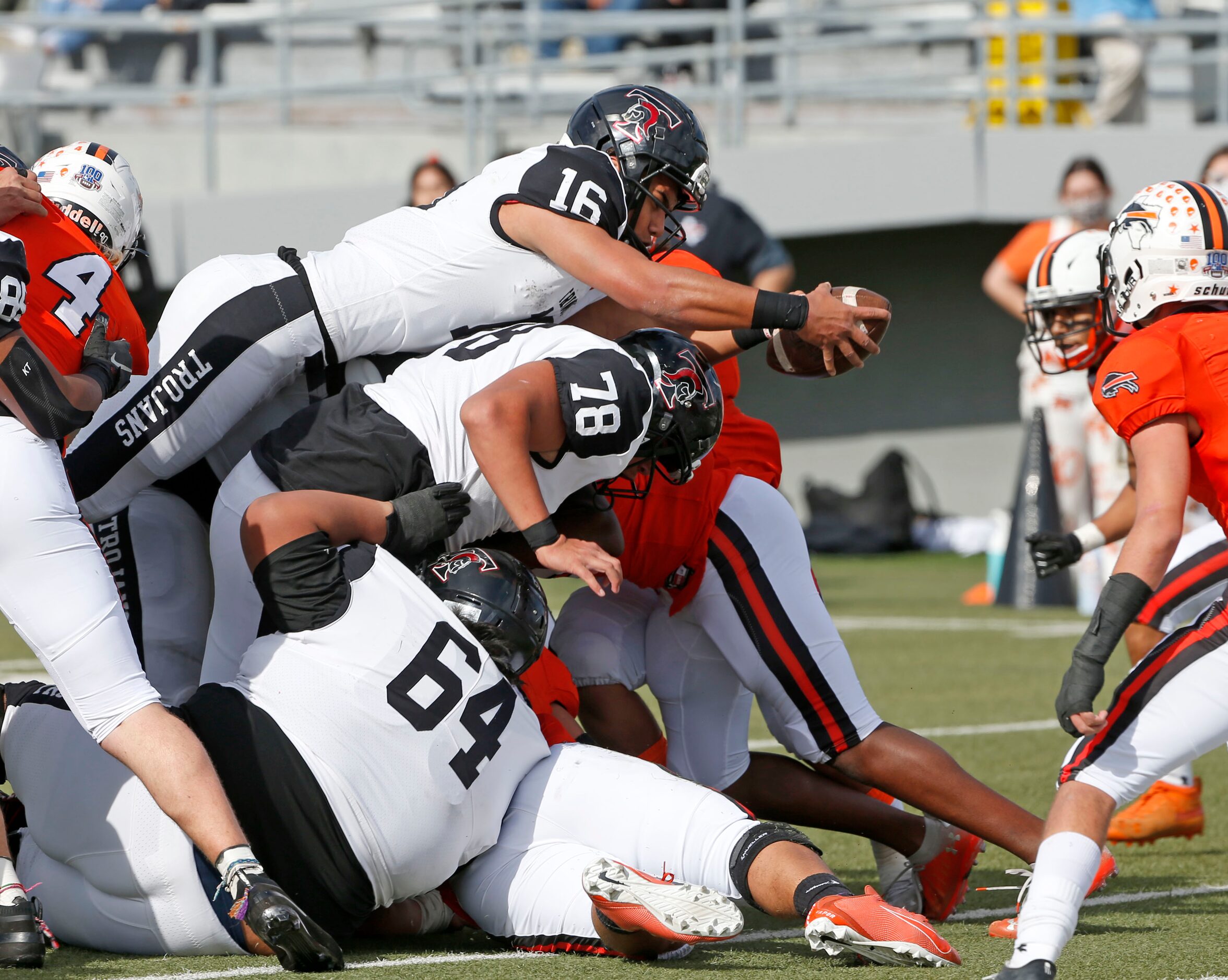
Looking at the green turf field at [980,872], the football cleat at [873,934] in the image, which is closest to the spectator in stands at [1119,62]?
the green turf field at [980,872]

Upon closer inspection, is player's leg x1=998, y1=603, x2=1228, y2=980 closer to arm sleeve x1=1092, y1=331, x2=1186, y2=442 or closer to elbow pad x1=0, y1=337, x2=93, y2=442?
arm sleeve x1=1092, y1=331, x2=1186, y2=442

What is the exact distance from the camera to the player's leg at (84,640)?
3.68 meters

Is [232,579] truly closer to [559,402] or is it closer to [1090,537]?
[559,402]

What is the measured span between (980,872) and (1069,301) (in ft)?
5.48

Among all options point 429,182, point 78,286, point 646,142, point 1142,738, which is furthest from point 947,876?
point 429,182

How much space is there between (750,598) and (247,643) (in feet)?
4.16

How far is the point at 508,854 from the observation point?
396 centimetres

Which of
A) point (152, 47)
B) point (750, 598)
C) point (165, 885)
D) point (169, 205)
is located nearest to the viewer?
point (165, 885)

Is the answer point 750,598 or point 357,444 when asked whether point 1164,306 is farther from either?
point 357,444

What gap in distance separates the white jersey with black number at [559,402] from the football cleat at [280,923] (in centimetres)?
101

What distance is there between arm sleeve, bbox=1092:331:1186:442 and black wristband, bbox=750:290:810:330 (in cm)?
76

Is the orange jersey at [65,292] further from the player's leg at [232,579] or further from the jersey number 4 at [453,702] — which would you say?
the jersey number 4 at [453,702]

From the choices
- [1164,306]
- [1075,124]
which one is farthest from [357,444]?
[1075,124]

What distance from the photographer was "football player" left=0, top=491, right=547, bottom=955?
378 cm
